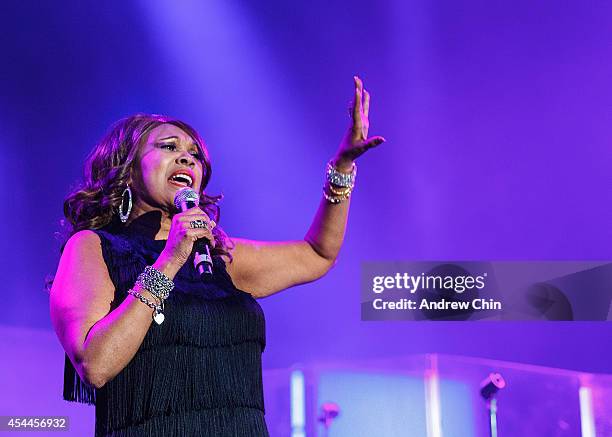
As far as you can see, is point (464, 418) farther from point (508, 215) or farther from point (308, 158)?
point (308, 158)

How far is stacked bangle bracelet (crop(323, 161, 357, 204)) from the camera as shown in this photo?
6.26 feet

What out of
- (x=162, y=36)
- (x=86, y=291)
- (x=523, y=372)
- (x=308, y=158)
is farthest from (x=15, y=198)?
(x=523, y=372)

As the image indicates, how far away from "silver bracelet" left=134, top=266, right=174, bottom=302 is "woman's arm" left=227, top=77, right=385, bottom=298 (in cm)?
38

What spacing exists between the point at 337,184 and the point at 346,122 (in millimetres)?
1344

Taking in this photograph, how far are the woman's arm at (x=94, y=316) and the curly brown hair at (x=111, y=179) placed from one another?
0.45ft

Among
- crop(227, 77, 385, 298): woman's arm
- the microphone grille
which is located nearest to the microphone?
the microphone grille

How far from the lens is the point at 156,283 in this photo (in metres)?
1.51

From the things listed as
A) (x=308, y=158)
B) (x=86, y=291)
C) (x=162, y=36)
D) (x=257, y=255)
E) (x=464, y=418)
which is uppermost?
(x=162, y=36)

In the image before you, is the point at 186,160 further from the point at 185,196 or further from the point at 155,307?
the point at 155,307

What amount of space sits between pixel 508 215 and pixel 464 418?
0.75 meters

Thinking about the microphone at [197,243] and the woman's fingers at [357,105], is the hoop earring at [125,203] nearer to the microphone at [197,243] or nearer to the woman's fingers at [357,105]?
the microphone at [197,243]

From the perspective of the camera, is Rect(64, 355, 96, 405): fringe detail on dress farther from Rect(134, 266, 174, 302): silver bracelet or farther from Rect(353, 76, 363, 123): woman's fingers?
Rect(353, 76, 363, 123): woman's fingers

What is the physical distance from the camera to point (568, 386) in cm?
299

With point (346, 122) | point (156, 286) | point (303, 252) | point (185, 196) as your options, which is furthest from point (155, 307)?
point (346, 122)
